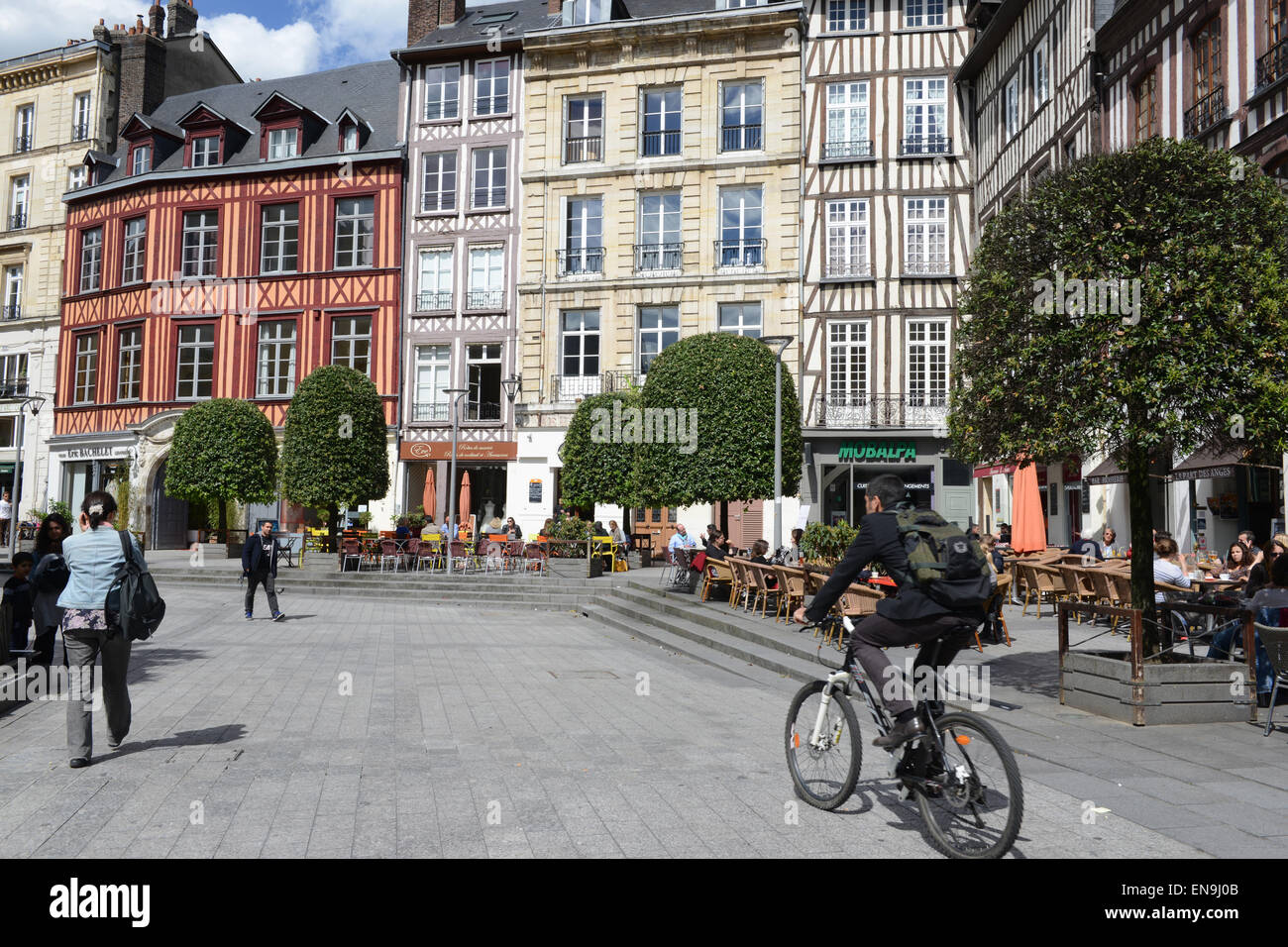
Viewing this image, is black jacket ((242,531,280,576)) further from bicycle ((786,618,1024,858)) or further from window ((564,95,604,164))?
window ((564,95,604,164))

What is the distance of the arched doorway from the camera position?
32.4 m

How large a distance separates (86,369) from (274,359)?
7983 mm

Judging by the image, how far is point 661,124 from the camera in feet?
97.5

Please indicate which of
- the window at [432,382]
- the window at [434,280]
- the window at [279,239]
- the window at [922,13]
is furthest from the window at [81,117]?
the window at [922,13]

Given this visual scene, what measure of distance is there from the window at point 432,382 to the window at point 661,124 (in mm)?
8269

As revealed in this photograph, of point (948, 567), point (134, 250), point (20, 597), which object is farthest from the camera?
point (134, 250)

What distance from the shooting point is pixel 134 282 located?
33.7m

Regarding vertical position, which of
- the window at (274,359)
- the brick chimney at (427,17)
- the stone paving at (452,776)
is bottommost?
the stone paving at (452,776)

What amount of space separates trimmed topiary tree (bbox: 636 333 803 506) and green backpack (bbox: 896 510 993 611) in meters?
12.7

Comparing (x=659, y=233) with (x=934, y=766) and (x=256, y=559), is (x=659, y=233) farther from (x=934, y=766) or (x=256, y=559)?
(x=934, y=766)

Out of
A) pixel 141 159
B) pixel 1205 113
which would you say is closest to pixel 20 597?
pixel 1205 113

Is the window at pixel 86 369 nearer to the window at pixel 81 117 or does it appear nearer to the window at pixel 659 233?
the window at pixel 81 117

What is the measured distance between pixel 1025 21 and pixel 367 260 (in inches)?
751

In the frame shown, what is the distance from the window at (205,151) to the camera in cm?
3331
